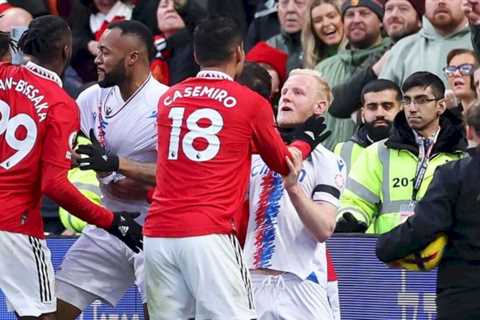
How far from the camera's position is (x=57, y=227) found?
12.7m

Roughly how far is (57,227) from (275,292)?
4.18 meters

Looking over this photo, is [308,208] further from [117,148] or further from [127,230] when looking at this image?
[117,148]

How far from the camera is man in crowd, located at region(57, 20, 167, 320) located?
960 cm

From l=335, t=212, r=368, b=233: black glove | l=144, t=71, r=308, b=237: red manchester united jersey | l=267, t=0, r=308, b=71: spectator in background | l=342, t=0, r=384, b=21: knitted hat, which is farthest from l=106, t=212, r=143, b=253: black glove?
l=267, t=0, r=308, b=71: spectator in background

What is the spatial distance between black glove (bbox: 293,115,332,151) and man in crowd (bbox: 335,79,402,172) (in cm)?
239

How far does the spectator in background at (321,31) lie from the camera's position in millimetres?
12867

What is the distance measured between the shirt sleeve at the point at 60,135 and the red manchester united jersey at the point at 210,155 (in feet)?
2.35

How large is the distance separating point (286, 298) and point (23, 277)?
61.8 inches

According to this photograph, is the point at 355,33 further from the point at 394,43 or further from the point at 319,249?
the point at 319,249

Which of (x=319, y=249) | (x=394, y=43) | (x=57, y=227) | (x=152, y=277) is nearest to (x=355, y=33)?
(x=394, y=43)

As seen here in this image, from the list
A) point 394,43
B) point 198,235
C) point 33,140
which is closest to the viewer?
point 198,235

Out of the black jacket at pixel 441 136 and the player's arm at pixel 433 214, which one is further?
the black jacket at pixel 441 136

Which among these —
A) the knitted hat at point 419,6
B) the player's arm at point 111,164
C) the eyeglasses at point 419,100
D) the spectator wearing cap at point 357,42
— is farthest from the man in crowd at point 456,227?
the knitted hat at point 419,6

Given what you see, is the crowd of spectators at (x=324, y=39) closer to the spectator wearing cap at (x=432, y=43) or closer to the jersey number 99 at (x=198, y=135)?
the spectator wearing cap at (x=432, y=43)
